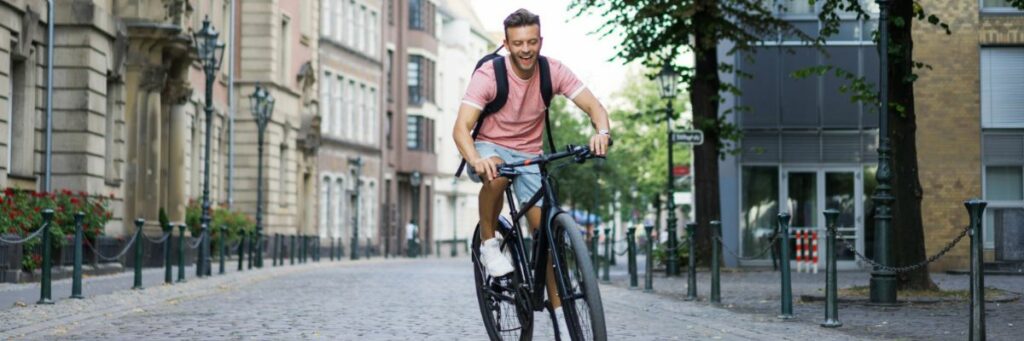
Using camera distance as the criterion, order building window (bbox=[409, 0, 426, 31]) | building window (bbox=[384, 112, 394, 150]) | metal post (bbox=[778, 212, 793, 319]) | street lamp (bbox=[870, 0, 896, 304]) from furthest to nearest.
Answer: building window (bbox=[409, 0, 426, 31]) < building window (bbox=[384, 112, 394, 150]) < street lamp (bbox=[870, 0, 896, 304]) < metal post (bbox=[778, 212, 793, 319])

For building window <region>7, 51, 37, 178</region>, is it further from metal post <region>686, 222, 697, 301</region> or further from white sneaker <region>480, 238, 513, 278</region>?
white sneaker <region>480, 238, 513, 278</region>

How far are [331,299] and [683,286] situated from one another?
699 centimetres

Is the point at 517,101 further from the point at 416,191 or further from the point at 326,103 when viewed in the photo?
the point at 416,191

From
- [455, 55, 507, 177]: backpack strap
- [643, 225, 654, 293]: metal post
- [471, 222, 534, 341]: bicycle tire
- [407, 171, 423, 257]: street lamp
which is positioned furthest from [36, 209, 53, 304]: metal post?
[407, 171, 423, 257]: street lamp

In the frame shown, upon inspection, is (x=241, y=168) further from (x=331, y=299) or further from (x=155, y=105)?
(x=331, y=299)

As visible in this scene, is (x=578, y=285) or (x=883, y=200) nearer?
(x=578, y=285)

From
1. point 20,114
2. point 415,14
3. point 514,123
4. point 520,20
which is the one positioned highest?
point 415,14

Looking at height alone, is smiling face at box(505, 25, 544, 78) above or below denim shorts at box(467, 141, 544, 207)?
above

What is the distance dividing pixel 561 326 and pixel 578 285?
1.19 ft

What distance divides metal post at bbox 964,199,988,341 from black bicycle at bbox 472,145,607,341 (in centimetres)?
315

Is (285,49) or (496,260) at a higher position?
(285,49)

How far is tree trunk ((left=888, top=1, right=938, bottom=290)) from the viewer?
1928 centimetres

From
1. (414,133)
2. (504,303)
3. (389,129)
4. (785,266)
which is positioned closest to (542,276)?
(504,303)

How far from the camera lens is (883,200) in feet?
57.3
